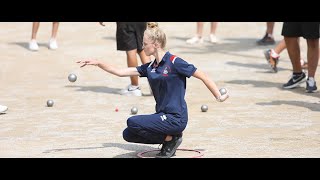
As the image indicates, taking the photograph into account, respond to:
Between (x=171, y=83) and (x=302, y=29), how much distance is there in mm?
5137

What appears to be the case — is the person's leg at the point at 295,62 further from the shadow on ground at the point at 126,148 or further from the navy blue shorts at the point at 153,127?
the navy blue shorts at the point at 153,127

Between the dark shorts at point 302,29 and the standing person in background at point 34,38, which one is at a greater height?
the dark shorts at point 302,29

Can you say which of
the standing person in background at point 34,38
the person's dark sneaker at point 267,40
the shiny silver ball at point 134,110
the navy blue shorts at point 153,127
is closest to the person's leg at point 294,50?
the shiny silver ball at point 134,110

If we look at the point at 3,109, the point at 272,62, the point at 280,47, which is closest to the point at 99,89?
the point at 3,109

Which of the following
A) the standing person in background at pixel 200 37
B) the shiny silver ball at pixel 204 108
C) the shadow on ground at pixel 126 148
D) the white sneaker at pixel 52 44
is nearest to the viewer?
the shadow on ground at pixel 126 148

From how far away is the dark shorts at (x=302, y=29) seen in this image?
44.8 ft

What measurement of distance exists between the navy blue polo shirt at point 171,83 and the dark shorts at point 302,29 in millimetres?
4895

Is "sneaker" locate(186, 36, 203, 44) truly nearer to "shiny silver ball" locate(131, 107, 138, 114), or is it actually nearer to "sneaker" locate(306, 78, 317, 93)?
"sneaker" locate(306, 78, 317, 93)

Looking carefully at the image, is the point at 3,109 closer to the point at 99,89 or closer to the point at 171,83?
the point at 99,89

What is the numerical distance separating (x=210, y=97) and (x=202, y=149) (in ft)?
12.8

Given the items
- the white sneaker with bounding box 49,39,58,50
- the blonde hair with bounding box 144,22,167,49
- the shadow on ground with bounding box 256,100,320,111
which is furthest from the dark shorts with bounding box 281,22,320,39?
the white sneaker with bounding box 49,39,58,50

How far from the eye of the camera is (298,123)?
1128 cm

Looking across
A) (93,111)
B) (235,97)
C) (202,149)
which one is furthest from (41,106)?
(202,149)
